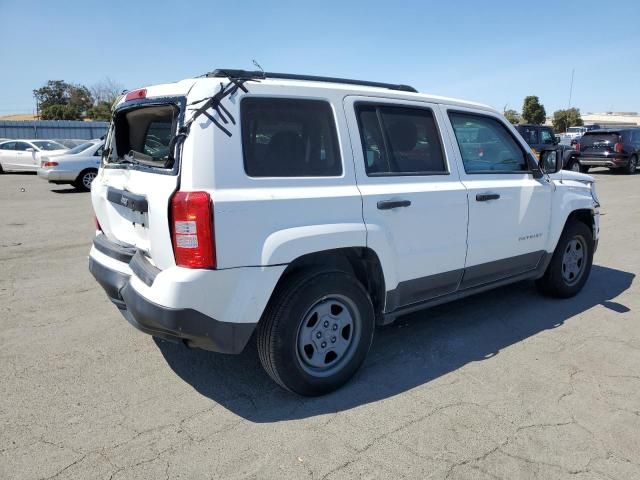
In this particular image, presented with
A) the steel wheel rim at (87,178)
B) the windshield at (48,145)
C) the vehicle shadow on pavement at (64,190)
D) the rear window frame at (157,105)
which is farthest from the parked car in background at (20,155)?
the rear window frame at (157,105)

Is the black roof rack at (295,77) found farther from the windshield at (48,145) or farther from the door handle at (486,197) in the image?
the windshield at (48,145)

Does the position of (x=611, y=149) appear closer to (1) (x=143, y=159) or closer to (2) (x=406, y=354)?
(2) (x=406, y=354)

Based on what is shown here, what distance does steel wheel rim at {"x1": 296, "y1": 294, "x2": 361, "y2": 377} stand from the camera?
3.15 metres

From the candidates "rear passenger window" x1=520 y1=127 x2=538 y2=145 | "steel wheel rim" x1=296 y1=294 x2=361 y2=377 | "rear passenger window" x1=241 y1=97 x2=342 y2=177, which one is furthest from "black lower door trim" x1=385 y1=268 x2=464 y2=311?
"rear passenger window" x1=520 y1=127 x2=538 y2=145

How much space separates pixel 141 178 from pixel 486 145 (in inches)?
111

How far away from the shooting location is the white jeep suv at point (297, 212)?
2.72m

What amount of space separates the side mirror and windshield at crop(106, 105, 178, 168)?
3.35 metres

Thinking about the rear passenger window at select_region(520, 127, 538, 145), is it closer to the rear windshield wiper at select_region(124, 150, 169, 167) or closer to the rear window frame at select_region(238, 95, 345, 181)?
the rear window frame at select_region(238, 95, 345, 181)

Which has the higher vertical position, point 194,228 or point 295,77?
point 295,77

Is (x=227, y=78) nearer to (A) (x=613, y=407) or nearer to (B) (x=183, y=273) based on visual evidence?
(B) (x=183, y=273)

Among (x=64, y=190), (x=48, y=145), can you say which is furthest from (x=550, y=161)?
(x=48, y=145)

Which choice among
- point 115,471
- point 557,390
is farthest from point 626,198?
point 115,471

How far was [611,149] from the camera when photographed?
62.1ft

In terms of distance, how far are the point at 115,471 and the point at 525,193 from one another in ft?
12.1
